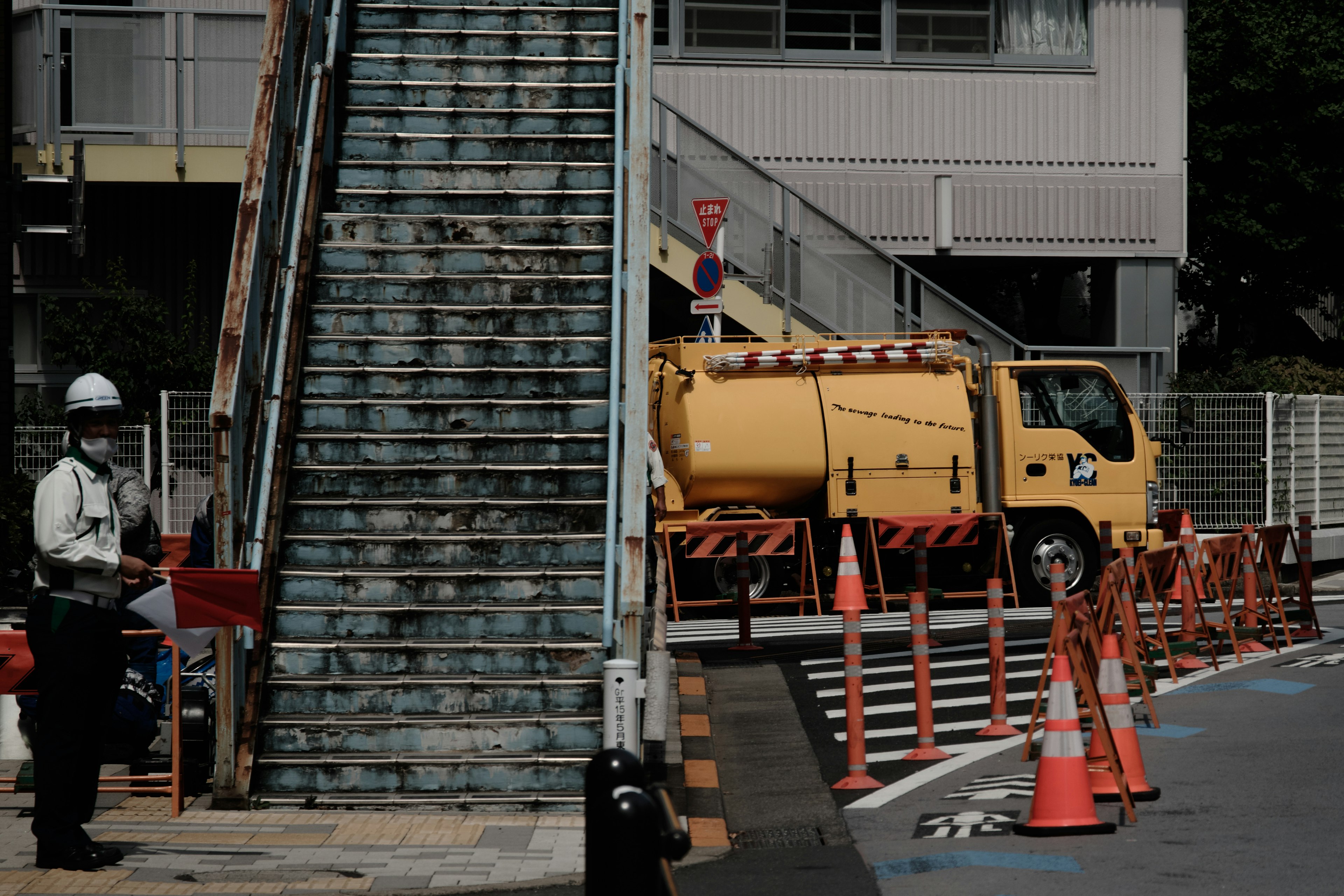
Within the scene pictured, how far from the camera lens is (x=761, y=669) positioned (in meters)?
12.5

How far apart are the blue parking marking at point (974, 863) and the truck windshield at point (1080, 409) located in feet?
34.9

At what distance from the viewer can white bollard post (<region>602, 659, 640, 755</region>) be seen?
749 centimetres

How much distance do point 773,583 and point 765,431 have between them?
1.65 meters

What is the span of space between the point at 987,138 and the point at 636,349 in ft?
48.6

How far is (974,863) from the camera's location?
6484 mm

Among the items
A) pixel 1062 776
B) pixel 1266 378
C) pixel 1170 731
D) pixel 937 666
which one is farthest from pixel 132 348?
pixel 1266 378

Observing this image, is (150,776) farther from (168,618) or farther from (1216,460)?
(1216,460)

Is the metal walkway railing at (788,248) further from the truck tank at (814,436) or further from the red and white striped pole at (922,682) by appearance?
the red and white striped pole at (922,682)

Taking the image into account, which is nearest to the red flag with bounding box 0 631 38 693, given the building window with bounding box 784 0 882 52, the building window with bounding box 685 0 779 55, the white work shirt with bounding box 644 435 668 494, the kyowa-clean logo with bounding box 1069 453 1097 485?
the white work shirt with bounding box 644 435 668 494

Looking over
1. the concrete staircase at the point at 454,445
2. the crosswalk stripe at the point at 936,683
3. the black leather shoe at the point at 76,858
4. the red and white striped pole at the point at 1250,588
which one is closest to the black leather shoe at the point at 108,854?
the black leather shoe at the point at 76,858

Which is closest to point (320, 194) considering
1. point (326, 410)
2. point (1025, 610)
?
point (326, 410)

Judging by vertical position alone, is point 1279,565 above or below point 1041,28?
below

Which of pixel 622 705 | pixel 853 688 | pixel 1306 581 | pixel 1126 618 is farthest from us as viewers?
pixel 1306 581

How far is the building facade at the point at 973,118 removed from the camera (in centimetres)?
2253
